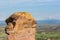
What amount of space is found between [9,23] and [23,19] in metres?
0.64

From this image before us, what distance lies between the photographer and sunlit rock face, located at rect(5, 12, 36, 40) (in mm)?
11180

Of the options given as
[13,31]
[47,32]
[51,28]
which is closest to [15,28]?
[13,31]

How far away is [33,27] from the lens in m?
11.5

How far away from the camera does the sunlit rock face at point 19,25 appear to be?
11180 mm

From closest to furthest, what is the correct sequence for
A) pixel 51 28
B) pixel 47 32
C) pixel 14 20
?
pixel 14 20 → pixel 47 32 → pixel 51 28

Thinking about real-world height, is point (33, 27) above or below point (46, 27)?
above

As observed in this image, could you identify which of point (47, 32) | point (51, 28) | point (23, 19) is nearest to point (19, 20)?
point (23, 19)

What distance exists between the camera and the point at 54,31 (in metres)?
47.6

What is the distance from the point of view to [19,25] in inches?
444

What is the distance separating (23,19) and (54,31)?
1446 inches

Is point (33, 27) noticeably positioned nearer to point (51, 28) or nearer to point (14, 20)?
point (14, 20)

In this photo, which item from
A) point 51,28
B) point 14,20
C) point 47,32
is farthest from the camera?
point 51,28

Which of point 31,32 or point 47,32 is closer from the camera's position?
point 31,32

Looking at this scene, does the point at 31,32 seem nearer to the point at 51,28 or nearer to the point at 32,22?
the point at 32,22
